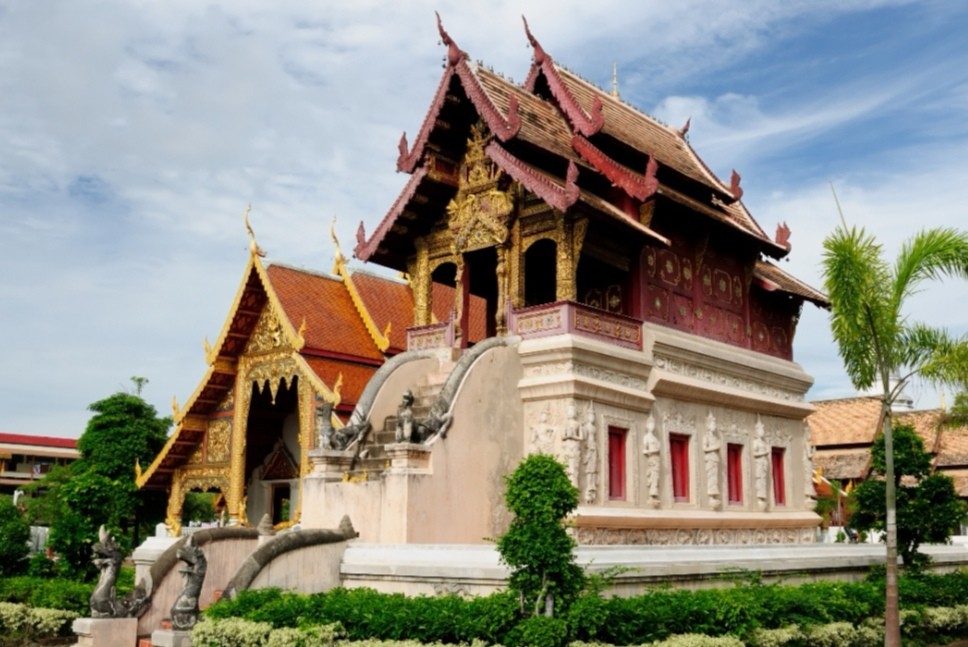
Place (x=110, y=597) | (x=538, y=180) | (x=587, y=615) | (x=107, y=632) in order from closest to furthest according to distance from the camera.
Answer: (x=587, y=615), (x=107, y=632), (x=110, y=597), (x=538, y=180)

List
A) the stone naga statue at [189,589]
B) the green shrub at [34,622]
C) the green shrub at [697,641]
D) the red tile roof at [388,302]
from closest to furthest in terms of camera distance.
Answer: the green shrub at [697,641] → the stone naga statue at [189,589] → the green shrub at [34,622] → the red tile roof at [388,302]

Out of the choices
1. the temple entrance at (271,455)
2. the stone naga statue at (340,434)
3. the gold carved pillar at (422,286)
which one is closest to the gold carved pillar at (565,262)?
the gold carved pillar at (422,286)

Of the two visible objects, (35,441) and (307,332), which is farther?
(35,441)

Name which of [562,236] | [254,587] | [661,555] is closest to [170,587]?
[254,587]

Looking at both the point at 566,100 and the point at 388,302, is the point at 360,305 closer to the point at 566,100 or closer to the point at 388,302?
the point at 388,302

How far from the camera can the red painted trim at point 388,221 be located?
55.7 ft

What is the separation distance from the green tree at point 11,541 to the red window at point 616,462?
1131cm

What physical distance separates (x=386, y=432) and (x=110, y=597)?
14.6 feet

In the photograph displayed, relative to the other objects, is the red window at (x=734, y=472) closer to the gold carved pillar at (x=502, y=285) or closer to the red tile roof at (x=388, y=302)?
the gold carved pillar at (x=502, y=285)

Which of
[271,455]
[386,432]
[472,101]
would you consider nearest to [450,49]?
[472,101]

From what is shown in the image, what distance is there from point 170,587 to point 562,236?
759 cm

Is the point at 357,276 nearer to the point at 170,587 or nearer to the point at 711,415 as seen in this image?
the point at 711,415

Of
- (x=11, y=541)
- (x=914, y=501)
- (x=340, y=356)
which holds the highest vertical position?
(x=340, y=356)

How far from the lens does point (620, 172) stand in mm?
16141
